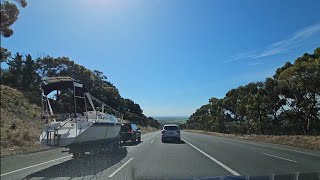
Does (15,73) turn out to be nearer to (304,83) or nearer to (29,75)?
(29,75)

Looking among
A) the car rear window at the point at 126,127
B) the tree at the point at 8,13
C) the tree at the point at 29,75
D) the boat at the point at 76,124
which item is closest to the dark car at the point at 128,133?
the car rear window at the point at 126,127

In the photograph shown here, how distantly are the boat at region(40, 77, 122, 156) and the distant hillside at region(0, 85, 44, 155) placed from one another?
4.39 metres

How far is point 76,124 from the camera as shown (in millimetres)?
16375

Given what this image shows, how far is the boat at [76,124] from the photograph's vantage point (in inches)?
636

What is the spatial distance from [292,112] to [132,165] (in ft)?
118

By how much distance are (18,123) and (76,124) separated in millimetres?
22754

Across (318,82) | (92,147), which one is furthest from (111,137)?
(318,82)

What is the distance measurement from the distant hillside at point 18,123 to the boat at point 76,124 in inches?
173

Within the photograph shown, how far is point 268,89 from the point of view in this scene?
165 ft

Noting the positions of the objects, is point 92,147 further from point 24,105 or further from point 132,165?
point 24,105

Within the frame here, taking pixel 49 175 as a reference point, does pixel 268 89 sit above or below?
above

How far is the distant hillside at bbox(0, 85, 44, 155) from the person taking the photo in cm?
2405

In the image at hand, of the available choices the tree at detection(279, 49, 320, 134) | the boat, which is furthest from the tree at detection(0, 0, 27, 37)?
the tree at detection(279, 49, 320, 134)

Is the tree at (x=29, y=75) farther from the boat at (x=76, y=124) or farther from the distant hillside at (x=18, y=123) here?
the boat at (x=76, y=124)
